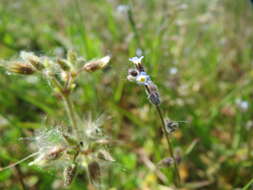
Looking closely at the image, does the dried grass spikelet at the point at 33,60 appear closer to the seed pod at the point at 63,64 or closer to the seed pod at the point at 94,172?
the seed pod at the point at 63,64

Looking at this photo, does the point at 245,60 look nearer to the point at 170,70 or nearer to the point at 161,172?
the point at 170,70

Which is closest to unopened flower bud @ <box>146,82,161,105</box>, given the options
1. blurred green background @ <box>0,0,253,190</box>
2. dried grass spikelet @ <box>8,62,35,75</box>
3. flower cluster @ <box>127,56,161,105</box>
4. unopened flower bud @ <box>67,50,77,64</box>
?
flower cluster @ <box>127,56,161,105</box>

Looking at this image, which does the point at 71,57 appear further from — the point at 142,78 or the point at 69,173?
the point at 69,173

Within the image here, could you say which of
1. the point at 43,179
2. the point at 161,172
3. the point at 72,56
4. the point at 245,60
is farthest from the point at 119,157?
the point at 245,60

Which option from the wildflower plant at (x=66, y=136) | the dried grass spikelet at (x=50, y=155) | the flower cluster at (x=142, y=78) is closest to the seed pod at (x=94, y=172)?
the wildflower plant at (x=66, y=136)

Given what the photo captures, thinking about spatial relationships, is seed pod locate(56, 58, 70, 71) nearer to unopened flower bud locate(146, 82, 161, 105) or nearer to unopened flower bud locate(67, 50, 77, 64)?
unopened flower bud locate(67, 50, 77, 64)
